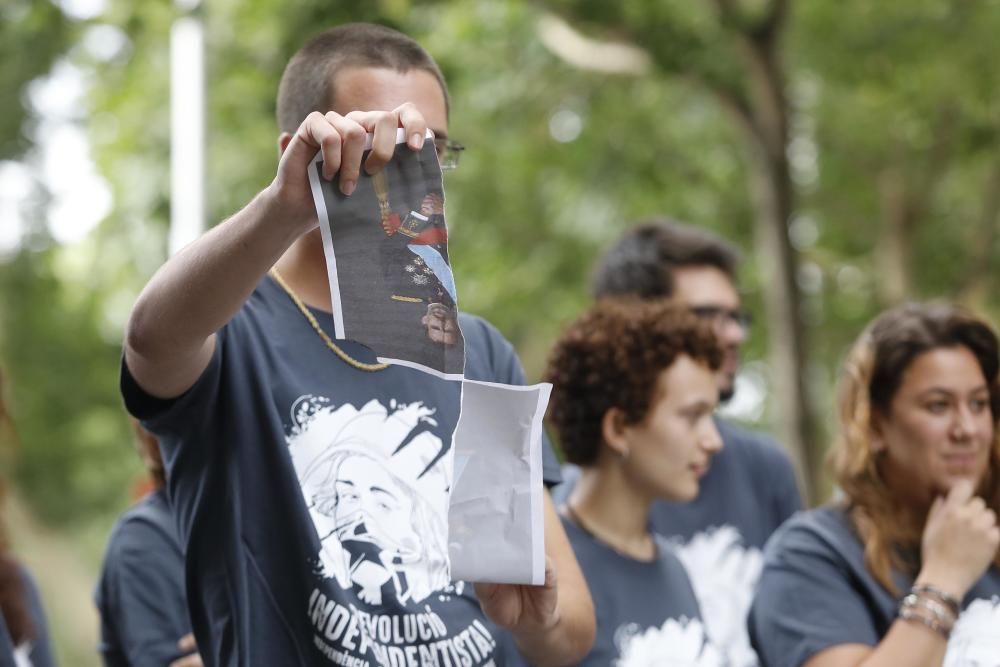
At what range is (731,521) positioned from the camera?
13.6ft

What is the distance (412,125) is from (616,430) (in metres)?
1.89

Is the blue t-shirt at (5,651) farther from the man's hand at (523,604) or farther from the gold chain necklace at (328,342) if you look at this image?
the man's hand at (523,604)

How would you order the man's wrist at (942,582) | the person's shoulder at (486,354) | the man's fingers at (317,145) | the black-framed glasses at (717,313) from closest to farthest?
the man's fingers at (317,145), the person's shoulder at (486,354), the man's wrist at (942,582), the black-framed glasses at (717,313)

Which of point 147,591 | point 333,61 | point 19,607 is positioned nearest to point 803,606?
point 147,591

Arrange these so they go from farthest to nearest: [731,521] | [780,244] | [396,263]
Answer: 1. [780,244]
2. [731,521]
3. [396,263]

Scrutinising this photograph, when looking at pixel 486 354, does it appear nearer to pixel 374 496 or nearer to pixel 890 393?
pixel 374 496

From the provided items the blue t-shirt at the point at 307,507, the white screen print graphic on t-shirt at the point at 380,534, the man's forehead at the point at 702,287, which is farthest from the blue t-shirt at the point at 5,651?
the man's forehead at the point at 702,287

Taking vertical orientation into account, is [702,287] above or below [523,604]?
above

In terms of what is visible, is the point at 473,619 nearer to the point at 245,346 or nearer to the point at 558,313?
the point at 245,346

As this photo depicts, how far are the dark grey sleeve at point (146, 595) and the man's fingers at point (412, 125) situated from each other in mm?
1777

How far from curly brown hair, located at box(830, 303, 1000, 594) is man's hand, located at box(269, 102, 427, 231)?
1.89 meters

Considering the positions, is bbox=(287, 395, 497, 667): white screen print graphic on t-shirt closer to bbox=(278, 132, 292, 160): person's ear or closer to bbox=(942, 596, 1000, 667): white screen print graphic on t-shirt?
bbox=(278, 132, 292, 160): person's ear

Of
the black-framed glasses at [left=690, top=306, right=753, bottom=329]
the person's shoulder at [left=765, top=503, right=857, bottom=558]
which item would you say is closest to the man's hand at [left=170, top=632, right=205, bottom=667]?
the person's shoulder at [left=765, top=503, right=857, bottom=558]

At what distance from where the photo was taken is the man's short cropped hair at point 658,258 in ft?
15.3
